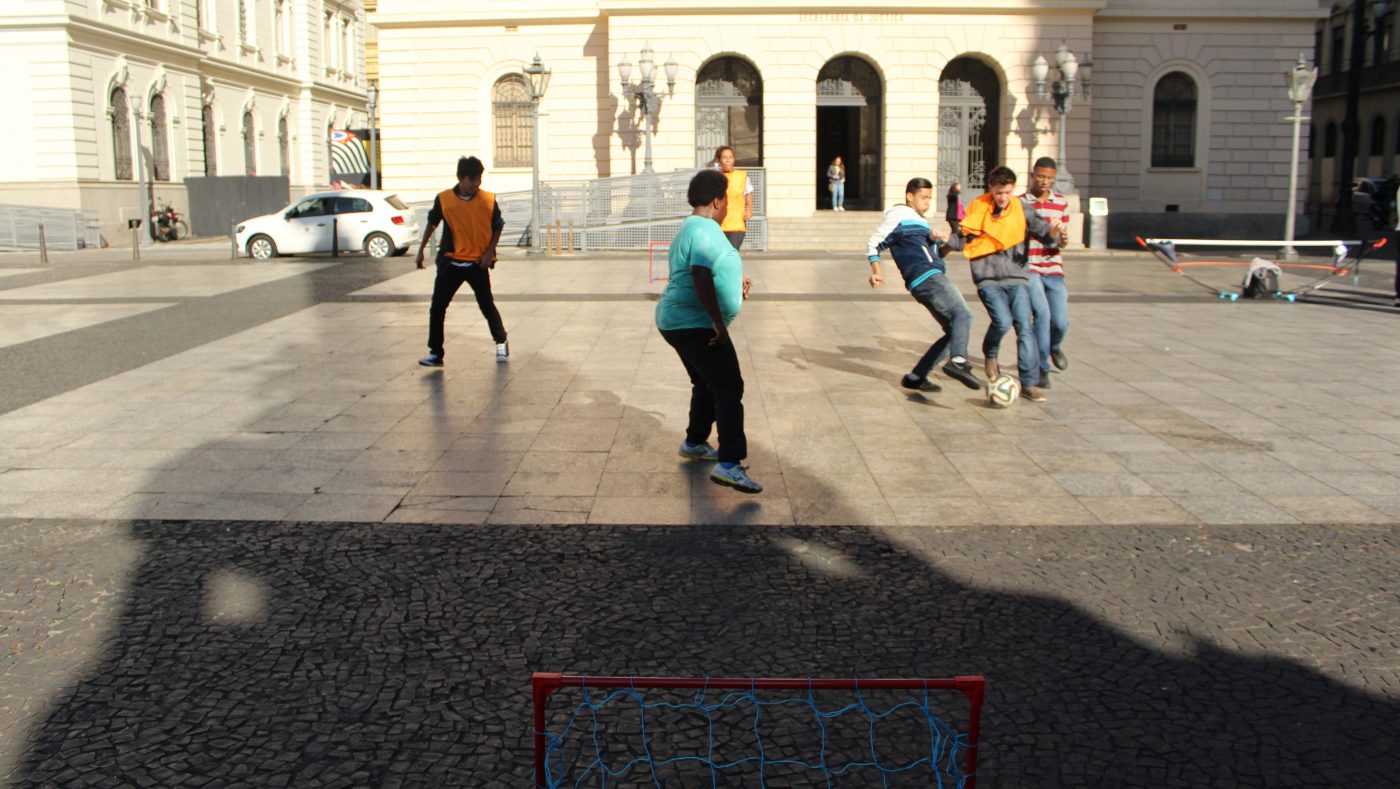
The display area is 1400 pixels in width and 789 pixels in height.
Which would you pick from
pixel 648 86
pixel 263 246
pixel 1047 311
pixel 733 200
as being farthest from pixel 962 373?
pixel 648 86

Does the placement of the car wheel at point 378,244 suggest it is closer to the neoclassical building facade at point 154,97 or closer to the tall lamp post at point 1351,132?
the neoclassical building facade at point 154,97

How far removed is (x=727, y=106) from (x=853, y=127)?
504cm

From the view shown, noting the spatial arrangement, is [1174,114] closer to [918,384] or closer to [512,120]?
[512,120]

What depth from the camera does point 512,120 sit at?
33219 mm

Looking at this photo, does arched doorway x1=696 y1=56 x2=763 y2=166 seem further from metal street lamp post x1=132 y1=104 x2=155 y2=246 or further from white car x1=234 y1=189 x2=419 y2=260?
metal street lamp post x1=132 y1=104 x2=155 y2=246

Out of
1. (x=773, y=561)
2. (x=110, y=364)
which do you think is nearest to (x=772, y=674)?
(x=773, y=561)

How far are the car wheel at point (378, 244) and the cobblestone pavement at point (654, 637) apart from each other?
65.0ft

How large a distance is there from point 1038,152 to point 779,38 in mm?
7163

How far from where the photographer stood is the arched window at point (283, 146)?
50188mm

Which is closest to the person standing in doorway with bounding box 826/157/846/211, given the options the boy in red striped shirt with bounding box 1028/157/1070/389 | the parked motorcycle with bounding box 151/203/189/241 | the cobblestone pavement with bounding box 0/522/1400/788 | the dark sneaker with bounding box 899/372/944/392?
the parked motorcycle with bounding box 151/203/189/241

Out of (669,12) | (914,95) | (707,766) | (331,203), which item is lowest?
(707,766)

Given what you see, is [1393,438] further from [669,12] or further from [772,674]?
[669,12]

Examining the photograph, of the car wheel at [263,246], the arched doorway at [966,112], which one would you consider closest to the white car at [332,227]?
the car wheel at [263,246]

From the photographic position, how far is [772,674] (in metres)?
4.40
